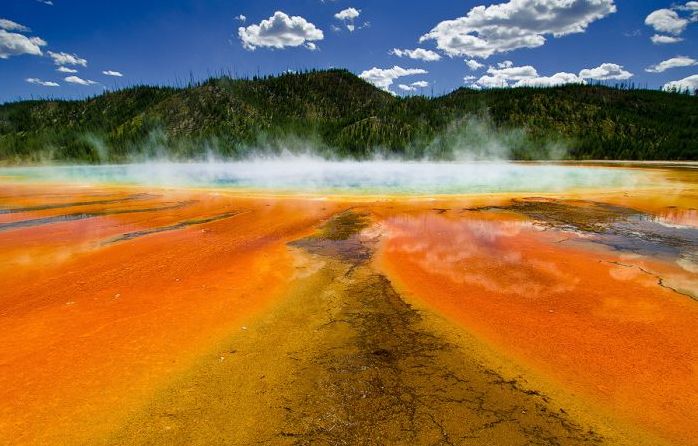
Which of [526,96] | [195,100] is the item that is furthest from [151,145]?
[526,96]

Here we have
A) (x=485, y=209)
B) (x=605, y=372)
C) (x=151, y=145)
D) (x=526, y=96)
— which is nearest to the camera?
(x=605, y=372)

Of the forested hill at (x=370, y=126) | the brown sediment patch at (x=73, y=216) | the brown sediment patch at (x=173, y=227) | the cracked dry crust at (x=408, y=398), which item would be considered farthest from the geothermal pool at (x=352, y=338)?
the forested hill at (x=370, y=126)

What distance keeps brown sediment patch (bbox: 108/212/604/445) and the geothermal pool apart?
2 cm

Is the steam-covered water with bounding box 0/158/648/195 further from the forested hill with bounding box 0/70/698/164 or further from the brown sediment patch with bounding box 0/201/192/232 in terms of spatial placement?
the forested hill with bounding box 0/70/698/164

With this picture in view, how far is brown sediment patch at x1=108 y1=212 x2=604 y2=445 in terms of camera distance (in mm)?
3029

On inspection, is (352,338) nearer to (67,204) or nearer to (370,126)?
(67,204)

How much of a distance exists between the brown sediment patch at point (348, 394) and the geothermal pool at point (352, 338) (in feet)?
0.06

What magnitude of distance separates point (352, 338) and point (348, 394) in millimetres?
1043

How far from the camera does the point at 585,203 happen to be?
1452 cm

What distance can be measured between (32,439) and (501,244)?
26.4 ft

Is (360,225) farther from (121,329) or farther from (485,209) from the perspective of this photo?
(121,329)

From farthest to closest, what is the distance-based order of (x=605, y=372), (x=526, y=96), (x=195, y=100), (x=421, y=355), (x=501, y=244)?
(x=195, y=100) < (x=526, y=96) < (x=501, y=244) < (x=421, y=355) < (x=605, y=372)

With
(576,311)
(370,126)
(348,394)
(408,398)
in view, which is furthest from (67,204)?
(370,126)

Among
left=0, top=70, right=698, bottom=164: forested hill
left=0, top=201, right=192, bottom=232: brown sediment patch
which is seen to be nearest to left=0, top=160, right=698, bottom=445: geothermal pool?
left=0, top=201, right=192, bottom=232: brown sediment patch
